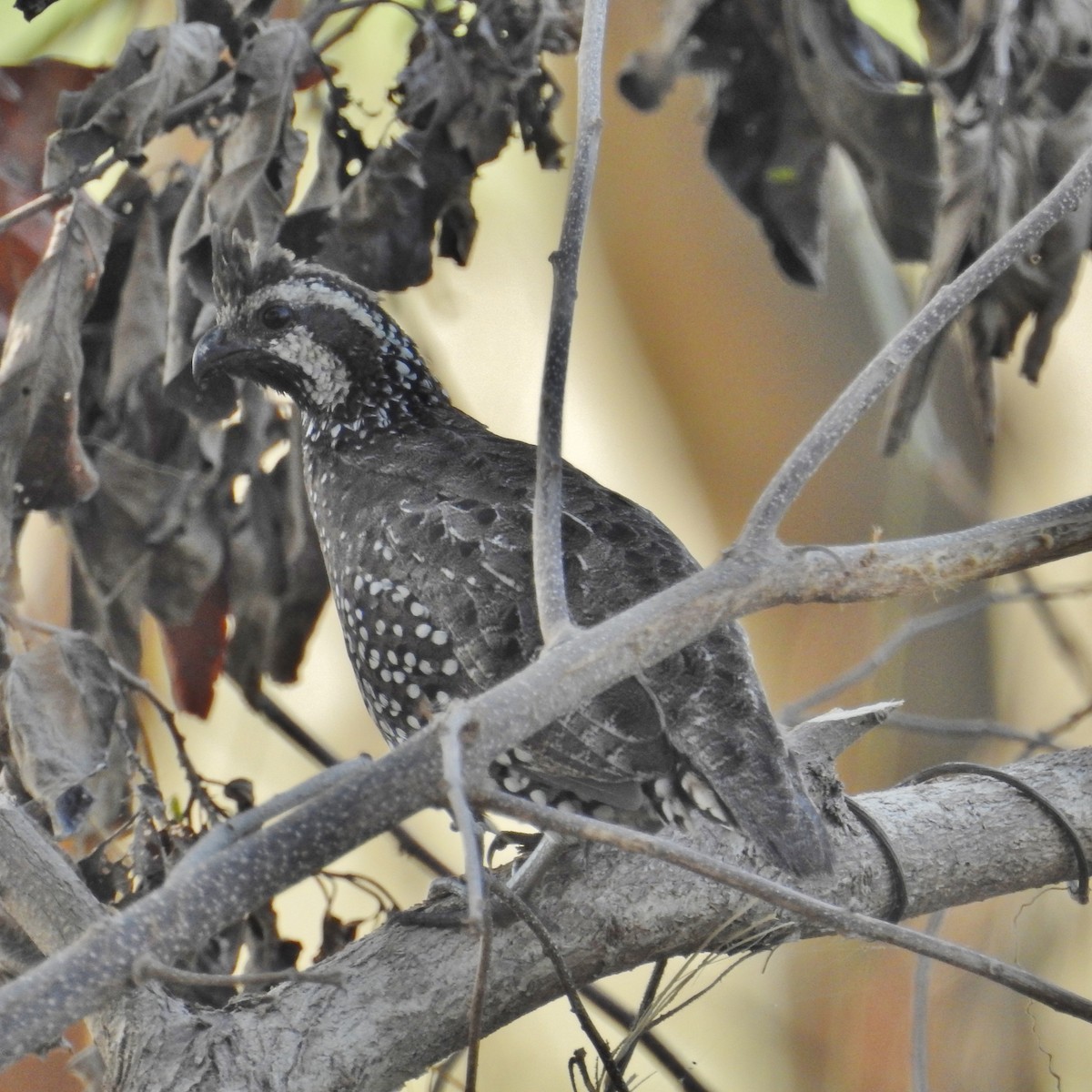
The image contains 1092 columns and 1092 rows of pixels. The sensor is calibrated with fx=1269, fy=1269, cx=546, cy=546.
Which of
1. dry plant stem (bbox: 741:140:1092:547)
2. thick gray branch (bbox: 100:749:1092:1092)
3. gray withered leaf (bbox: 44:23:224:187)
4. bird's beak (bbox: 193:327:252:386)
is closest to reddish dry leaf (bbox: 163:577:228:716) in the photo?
bird's beak (bbox: 193:327:252:386)

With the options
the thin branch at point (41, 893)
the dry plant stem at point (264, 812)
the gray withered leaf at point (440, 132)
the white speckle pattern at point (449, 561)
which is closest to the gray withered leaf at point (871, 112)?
the gray withered leaf at point (440, 132)

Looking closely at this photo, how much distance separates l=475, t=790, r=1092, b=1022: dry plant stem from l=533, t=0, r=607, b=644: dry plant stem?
0.22 m

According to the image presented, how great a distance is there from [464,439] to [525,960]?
104 centimetres

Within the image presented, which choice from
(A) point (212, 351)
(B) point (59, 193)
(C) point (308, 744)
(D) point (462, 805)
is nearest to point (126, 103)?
(B) point (59, 193)

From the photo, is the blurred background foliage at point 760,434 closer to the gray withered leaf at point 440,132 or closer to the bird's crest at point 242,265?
the gray withered leaf at point 440,132

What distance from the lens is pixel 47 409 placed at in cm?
212

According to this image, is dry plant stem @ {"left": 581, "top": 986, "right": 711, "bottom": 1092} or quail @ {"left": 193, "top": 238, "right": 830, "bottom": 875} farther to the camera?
dry plant stem @ {"left": 581, "top": 986, "right": 711, "bottom": 1092}

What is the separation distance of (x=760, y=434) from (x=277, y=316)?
2.03m

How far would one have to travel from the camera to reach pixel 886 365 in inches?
54.8

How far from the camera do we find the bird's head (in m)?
2.34

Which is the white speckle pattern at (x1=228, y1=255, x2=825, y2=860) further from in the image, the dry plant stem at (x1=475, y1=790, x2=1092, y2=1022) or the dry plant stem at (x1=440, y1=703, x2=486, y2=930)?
the dry plant stem at (x1=440, y1=703, x2=486, y2=930)

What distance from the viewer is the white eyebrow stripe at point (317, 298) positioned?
239 cm

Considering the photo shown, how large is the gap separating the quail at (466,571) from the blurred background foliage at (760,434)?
1.16m

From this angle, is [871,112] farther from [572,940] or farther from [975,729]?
[572,940]
